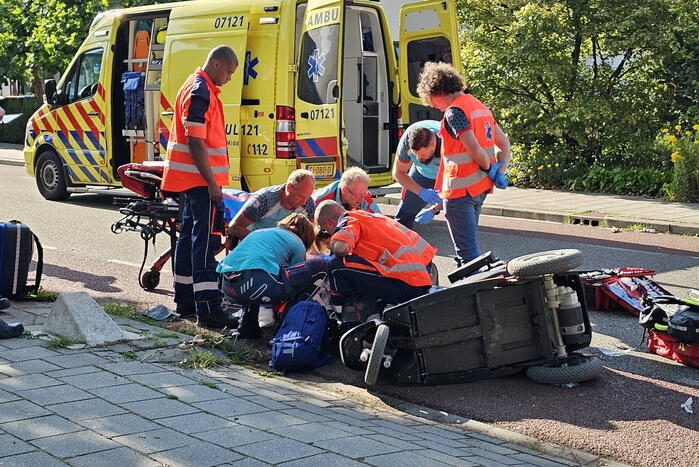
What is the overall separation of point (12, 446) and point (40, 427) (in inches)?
9.7

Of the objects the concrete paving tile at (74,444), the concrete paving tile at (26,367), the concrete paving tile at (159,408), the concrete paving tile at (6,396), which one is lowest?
the concrete paving tile at (159,408)

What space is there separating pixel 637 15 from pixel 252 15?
276 inches

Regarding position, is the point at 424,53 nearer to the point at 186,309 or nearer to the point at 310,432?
the point at 186,309

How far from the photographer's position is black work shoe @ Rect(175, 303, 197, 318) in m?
7.06

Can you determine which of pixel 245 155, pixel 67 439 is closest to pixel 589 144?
pixel 245 155

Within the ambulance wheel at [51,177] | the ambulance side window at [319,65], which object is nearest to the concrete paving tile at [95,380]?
the ambulance side window at [319,65]

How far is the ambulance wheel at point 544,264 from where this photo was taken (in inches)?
206

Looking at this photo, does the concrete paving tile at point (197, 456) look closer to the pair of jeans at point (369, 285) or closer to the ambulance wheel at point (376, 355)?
the ambulance wheel at point (376, 355)

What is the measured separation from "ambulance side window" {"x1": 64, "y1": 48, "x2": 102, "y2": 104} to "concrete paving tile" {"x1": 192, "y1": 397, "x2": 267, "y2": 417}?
31.7 feet

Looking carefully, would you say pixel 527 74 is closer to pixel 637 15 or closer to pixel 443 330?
pixel 637 15

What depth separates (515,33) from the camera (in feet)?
52.3

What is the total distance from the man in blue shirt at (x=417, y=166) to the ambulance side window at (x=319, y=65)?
2826 millimetres

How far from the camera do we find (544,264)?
5.22m

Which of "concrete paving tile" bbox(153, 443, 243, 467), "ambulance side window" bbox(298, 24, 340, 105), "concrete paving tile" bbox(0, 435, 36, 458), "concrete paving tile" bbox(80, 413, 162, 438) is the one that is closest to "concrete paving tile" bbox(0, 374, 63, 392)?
"concrete paving tile" bbox(80, 413, 162, 438)
